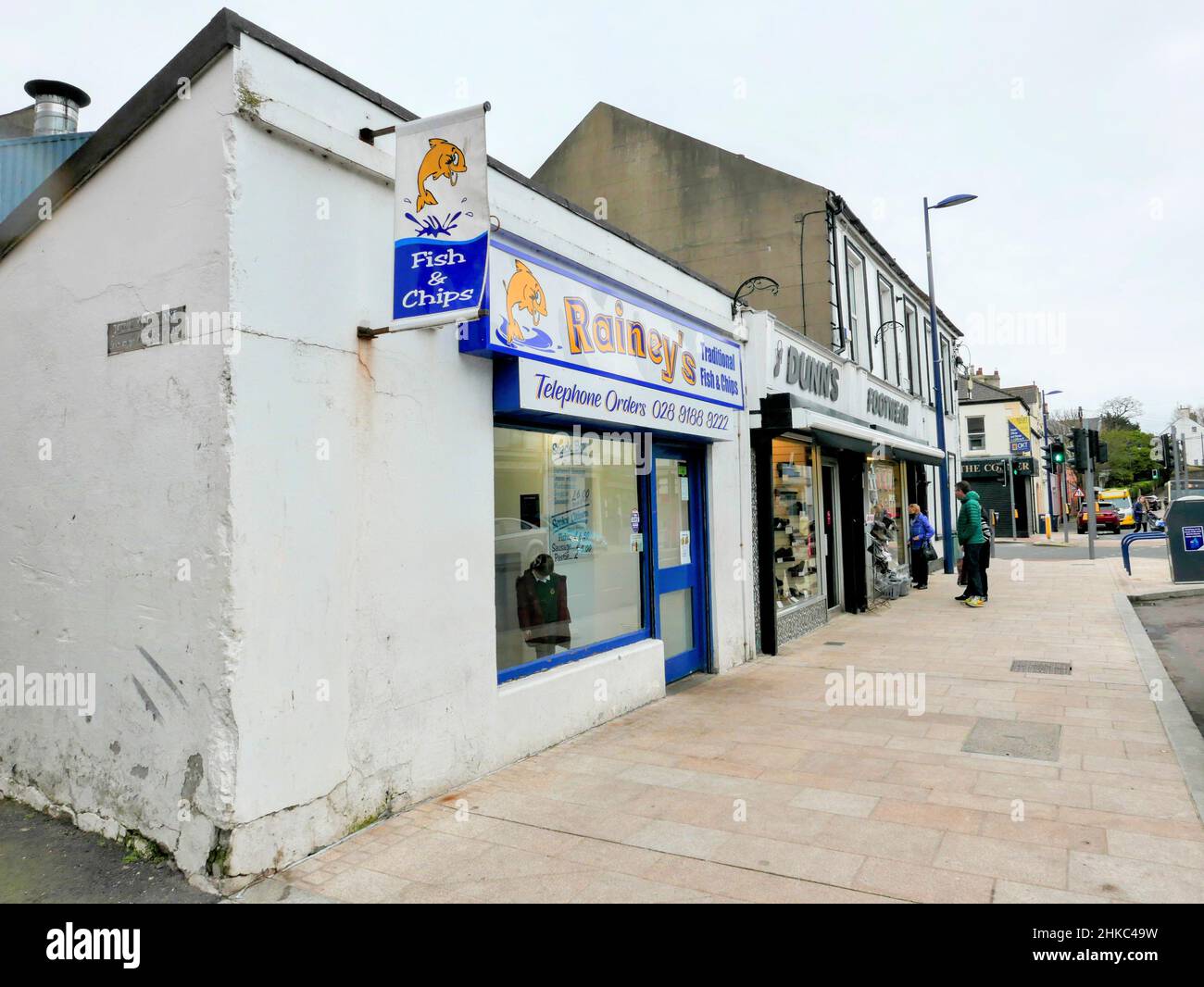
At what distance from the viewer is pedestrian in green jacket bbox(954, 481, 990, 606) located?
11945 millimetres

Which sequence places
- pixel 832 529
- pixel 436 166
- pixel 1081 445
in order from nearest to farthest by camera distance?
1. pixel 436 166
2. pixel 832 529
3. pixel 1081 445

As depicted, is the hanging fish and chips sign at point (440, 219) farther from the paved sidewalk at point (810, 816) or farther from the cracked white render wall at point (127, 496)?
the paved sidewalk at point (810, 816)

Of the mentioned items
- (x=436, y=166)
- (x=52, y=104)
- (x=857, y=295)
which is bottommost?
(x=436, y=166)

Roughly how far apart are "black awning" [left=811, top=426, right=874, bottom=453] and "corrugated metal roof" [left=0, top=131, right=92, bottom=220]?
7396 mm

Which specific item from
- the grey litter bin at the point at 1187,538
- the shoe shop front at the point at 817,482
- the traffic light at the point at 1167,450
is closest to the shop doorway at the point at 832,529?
the shoe shop front at the point at 817,482

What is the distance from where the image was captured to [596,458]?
6641 mm

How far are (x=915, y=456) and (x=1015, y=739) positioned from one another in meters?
10.2

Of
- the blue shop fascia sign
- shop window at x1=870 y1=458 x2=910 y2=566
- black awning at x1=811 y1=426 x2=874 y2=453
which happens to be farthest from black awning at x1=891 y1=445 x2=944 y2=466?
the blue shop fascia sign

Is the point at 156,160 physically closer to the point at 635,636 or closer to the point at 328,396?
the point at 328,396

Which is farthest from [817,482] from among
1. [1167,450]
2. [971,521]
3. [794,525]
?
[1167,450]

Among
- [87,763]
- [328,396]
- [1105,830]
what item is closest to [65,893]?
[87,763]

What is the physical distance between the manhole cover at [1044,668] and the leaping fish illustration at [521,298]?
5.74m

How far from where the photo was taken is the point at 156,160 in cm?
383

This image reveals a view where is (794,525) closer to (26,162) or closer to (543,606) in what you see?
(543,606)
